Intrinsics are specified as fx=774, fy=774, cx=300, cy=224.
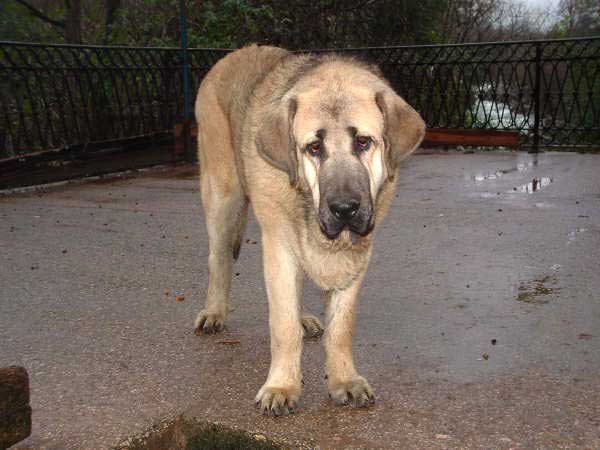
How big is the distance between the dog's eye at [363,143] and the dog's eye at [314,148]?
166mm

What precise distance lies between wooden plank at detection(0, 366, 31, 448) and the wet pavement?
213 millimetres

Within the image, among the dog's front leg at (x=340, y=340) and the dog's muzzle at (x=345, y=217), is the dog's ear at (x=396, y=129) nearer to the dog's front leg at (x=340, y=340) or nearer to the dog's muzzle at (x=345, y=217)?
the dog's muzzle at (x=345, y=217)

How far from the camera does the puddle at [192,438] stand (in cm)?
322

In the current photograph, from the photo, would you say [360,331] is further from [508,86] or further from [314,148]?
[508,86]

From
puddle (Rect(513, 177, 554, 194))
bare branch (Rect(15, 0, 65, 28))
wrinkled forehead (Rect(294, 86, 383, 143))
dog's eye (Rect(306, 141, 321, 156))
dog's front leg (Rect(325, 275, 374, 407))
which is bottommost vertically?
puddle (Rect(513, 177, 554, 194))

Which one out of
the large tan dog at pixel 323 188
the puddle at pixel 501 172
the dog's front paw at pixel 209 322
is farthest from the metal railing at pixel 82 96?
the large tan dog at pixel 323 188

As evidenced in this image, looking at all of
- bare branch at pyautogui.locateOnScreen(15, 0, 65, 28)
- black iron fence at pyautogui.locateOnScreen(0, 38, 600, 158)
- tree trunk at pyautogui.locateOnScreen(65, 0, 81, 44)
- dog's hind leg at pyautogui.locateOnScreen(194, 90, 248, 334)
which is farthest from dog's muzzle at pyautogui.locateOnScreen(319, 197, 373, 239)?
bare branch at pyautogui.locateOnScreen(15, 0, 65, 28)

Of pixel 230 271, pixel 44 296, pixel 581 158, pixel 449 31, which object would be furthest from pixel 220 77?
pixel 449 31

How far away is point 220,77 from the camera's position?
4.84 m

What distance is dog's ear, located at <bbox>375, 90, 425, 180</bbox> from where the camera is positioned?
3441 mm

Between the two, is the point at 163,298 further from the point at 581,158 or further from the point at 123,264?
the point at 581,158

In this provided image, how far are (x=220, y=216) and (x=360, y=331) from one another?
1.06 metres

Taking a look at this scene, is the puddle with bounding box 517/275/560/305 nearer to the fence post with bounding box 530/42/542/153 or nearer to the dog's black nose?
the dog's black nose

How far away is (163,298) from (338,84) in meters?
2.35
